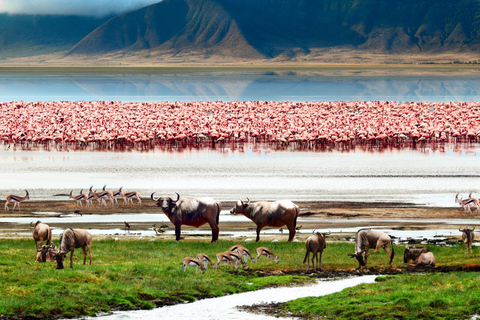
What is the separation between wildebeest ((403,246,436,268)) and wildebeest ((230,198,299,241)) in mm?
3559

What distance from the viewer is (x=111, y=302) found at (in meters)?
16.7

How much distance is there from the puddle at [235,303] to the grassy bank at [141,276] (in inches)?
12.7

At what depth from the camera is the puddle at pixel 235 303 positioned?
16.1 metres

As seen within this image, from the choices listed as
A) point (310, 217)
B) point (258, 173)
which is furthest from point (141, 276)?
point (258, 173)

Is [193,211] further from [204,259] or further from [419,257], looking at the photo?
[419,257]

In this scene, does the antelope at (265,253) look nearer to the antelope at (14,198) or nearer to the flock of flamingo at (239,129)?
the antelope at (14,198)

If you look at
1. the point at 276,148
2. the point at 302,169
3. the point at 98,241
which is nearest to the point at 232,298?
the point at 98,241

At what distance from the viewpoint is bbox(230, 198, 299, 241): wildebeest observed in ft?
72.9

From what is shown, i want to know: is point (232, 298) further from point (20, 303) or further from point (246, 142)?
point (246, 142)

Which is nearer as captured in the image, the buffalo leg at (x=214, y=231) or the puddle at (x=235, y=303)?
the puddle at (x=235, y=303)

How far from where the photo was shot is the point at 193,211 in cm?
2228

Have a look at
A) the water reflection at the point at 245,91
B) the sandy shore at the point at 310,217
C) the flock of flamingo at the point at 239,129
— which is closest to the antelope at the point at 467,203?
the sandy shore at the point at 310,217

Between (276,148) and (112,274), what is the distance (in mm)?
27565

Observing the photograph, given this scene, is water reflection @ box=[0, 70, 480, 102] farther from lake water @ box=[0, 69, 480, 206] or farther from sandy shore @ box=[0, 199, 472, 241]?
sandy shore @ box=[0, 199, 472, 241]
